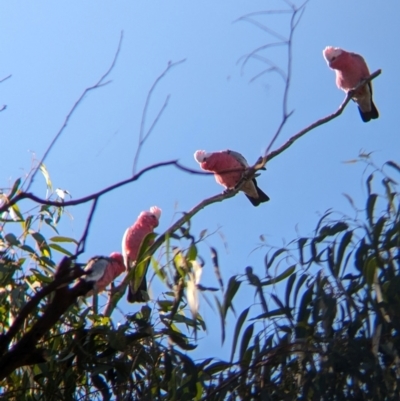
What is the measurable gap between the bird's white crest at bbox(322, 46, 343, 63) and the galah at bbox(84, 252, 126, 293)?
4.85ft

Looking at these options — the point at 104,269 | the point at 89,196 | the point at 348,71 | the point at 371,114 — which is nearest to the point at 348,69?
the point at 348,71

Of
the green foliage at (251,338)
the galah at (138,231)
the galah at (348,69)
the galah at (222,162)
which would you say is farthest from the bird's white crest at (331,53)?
the green foliage at (251,338)

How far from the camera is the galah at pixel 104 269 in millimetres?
1741

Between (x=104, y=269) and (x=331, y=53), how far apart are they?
2268 millimetres

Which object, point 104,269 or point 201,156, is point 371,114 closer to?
point 201,156

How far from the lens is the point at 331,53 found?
12.5ft

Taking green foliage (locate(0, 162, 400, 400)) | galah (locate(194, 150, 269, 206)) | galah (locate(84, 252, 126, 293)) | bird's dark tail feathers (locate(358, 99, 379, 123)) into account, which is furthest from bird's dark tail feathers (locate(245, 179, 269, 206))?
green foliage (locate(0, 162, 400, 400))

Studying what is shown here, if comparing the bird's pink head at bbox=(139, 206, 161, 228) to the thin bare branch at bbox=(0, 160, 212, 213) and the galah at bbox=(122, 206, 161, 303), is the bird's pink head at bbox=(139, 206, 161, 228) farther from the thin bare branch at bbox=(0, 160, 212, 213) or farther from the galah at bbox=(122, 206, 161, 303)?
the thin bare branch at bbox=(0, 160, 212, 213)

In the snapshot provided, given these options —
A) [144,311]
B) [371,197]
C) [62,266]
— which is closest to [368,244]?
[371,197]

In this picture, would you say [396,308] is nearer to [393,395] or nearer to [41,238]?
[393,395]

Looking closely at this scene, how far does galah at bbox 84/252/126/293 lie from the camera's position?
1741mm

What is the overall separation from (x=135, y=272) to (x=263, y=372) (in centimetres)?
40

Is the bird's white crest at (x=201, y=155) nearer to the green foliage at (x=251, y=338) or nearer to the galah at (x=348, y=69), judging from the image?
the galah at (x=348, y=69)

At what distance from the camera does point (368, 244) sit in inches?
65.7
